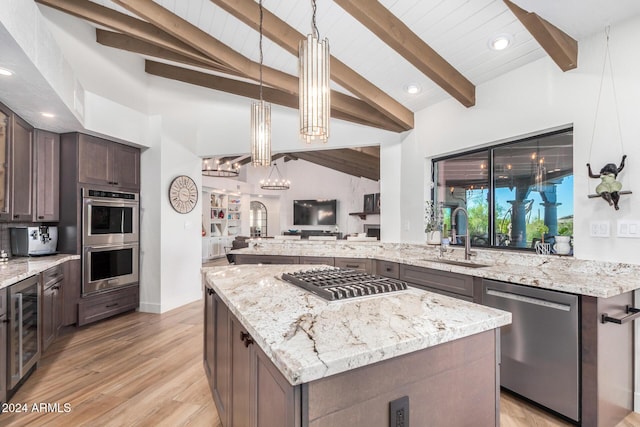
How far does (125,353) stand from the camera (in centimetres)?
301

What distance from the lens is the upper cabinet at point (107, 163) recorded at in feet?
11.8

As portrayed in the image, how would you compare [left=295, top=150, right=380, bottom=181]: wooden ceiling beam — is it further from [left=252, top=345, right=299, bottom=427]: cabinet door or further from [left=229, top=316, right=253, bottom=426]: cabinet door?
[left=252, top=345, right=299, bottom=427]: cabinet door

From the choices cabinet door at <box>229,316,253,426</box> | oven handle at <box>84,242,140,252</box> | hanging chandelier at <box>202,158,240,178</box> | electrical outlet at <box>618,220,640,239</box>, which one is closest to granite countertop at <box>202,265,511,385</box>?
cabinet door at <box>229,316,253,426</box>

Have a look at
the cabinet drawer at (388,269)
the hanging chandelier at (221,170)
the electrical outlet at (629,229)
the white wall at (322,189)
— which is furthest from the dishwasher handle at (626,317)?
the white wall at (322,189)

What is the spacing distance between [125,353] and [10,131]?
2166 millimetres

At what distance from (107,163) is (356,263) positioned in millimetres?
3125

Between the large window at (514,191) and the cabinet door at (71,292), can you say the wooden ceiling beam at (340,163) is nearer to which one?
the large window at (514,191)

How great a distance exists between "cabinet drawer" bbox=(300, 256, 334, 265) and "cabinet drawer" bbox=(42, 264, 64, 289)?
236cm

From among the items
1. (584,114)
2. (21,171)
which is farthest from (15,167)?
(584,114)

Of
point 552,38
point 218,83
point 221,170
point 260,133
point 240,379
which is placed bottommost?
point 240,379

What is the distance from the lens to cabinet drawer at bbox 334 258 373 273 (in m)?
3.57

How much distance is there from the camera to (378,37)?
262 cm

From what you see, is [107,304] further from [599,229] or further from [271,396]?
[599,229]

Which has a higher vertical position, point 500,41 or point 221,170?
point 500,41
